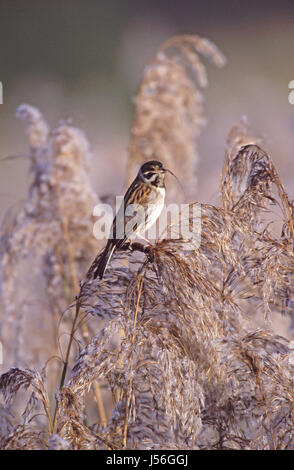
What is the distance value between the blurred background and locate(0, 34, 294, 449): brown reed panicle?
156 inches

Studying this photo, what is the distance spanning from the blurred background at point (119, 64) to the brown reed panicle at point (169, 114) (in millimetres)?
2489

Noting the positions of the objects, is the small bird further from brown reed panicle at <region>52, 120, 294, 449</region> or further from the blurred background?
the blurred background

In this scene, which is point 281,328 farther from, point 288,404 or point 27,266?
point 27,266

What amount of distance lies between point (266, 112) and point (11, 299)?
171 inches

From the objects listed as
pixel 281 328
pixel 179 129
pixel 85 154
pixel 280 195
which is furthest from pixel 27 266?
pixel 280 195

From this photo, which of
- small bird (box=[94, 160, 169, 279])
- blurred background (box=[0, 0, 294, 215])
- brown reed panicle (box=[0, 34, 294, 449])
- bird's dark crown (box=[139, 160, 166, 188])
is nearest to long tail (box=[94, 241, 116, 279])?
brown reed panicle (box=[0, 34, 294, 449])

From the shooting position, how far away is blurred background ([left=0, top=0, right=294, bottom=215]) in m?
7.13

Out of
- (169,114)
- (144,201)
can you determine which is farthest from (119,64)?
(144,201)

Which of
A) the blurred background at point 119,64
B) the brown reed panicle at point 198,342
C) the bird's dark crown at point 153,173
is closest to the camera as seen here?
the brown reed panicle at point 198,342

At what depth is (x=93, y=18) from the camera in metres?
8.61

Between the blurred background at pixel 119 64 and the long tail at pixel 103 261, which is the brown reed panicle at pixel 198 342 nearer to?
the long tail at pixel 103 261

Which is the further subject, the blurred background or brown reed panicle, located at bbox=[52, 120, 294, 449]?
the blurred background

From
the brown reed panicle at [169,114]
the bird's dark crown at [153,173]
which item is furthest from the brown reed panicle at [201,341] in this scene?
the brown reed panicle at [169,114]

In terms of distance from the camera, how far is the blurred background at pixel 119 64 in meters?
7.13
